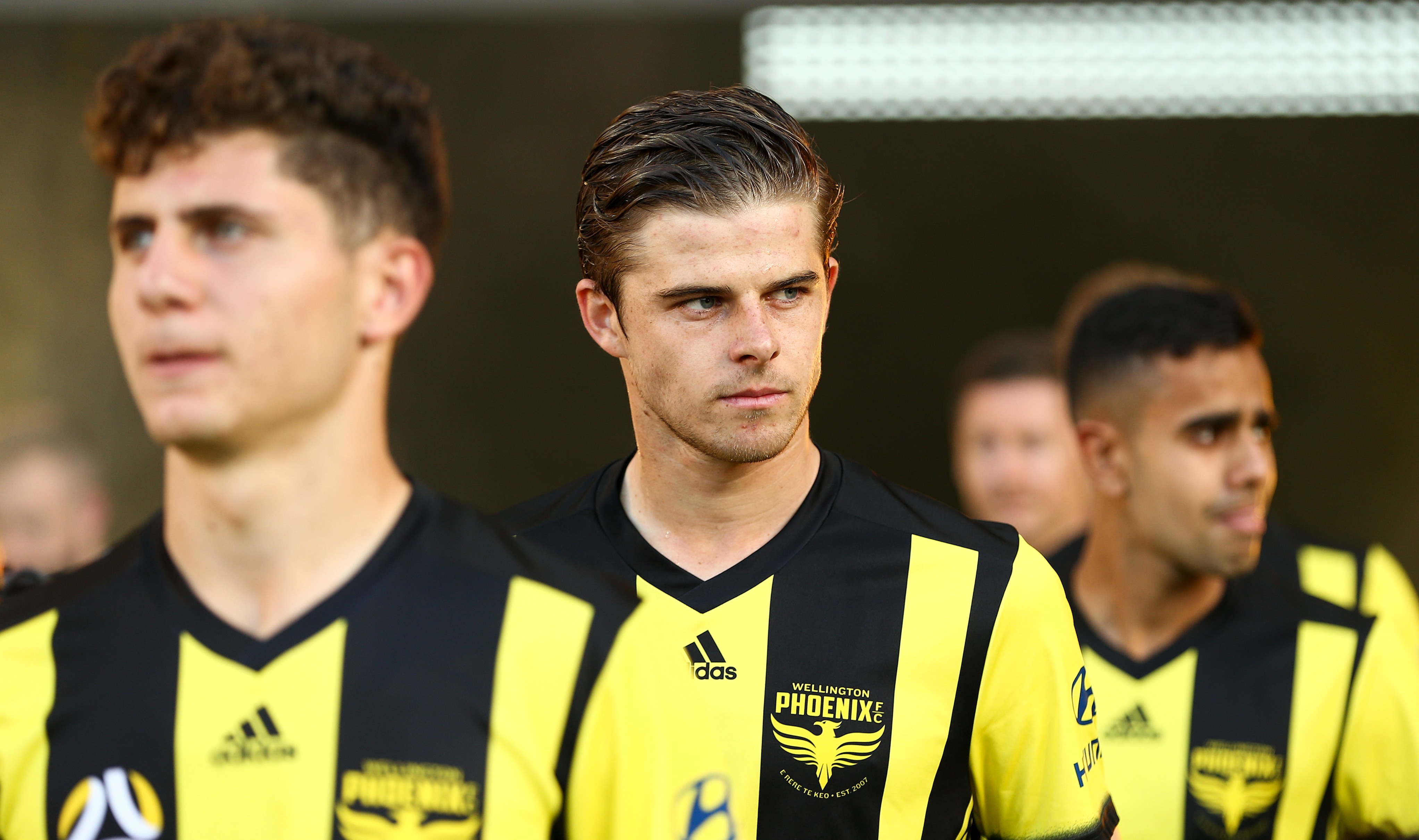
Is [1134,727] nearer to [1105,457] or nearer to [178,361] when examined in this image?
[1105,457]

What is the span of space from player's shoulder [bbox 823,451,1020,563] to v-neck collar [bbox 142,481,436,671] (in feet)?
2.35

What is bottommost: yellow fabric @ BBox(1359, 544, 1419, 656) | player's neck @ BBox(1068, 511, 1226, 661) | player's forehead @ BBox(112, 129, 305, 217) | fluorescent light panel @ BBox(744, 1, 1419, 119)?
player's neck @ BBox(1068, 511, 1226, 661)

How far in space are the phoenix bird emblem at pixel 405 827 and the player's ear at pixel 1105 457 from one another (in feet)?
5.63

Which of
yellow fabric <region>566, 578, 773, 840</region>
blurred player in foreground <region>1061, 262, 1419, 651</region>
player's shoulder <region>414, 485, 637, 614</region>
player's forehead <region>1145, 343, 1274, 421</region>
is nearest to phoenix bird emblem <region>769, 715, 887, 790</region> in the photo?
yellow fabric <region>566, 578, 773, 840</region>

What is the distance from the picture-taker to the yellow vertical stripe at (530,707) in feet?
4.08

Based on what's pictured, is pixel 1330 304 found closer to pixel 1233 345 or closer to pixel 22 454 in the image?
pixel 1233 345

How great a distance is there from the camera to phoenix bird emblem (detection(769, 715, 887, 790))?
169cm

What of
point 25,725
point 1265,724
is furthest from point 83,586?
point 1265,724

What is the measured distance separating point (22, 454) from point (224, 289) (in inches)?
137

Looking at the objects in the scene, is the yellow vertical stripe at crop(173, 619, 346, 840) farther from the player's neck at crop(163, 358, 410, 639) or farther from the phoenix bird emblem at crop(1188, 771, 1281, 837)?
the phoenix bird emblem at crop(1188, 771, 1281, 837)

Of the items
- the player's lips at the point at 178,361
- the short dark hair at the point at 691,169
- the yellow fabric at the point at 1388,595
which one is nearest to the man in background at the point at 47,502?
the short dark hair at the point at 691,169

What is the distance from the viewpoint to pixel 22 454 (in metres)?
4.19

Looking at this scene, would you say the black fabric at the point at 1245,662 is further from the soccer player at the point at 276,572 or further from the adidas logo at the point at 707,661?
the soccer player at the point at 276,572

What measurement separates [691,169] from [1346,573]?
2.20 meters
